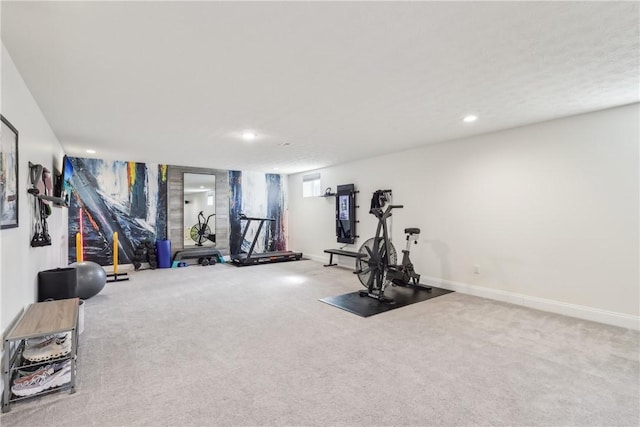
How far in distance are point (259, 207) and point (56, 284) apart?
5535 millimetres

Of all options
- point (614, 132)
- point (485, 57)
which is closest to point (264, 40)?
point (485, 57)

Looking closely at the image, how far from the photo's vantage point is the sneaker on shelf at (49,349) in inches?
85.9

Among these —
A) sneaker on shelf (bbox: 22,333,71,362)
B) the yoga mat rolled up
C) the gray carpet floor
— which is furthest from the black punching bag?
the yoga mat rolled up

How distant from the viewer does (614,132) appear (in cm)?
335

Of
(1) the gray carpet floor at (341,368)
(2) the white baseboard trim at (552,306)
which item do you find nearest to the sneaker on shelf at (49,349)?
(1) the gray carpet floor at (341,368)

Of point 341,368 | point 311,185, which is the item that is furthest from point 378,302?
point 311,185

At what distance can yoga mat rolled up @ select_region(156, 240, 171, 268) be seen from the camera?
6.85 m

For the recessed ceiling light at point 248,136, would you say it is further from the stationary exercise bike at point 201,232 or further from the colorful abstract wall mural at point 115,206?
the stationary exercise bike at point 201,232

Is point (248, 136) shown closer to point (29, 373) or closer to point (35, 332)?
point (35, 332)

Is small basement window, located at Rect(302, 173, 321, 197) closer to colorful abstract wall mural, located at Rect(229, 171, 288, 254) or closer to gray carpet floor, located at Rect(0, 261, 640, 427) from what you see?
colorful abstract wall mural, located at Rect(229, 171, 288, 254)

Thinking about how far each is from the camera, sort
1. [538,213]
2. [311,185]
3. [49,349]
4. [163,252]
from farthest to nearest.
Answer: [311,185] < [163,252] < [538,213] < [49,349]

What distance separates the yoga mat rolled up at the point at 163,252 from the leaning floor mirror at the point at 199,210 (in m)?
0.57

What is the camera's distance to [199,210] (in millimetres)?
7699

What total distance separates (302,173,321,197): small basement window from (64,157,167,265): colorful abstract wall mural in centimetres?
349
